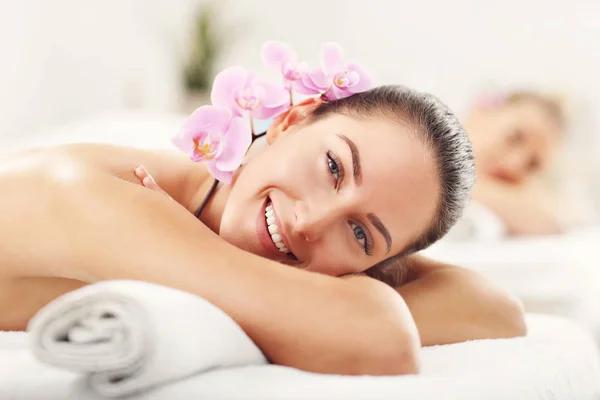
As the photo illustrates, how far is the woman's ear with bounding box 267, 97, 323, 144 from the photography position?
137cm

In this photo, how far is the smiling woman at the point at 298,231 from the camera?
980 millimetres

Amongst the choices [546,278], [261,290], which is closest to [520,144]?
[546,278]

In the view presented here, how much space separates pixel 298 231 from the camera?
1166mm

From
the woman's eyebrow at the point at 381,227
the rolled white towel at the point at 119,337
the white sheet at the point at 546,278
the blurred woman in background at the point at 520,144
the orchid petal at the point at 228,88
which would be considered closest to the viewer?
the rolled white towel at the point at 119,337

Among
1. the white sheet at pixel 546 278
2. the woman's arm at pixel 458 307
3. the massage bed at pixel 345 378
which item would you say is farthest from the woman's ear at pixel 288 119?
the white sheet at pixel 546 278

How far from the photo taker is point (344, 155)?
1.19 metres

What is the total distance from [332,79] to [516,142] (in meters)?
2.24

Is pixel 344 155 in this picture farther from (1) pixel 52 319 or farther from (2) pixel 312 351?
(1) pixel 52 319

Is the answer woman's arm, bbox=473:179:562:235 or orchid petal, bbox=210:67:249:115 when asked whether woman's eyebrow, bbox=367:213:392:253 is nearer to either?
orchid petal, bbox=210:67:249:115

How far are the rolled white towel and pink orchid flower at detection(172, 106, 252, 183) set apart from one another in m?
0.45

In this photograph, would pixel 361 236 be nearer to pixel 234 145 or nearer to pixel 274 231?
pixel 274 231

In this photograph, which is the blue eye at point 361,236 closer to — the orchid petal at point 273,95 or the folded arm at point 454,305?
the folded arm at point 454,305

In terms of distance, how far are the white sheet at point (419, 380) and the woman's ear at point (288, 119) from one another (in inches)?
17.5

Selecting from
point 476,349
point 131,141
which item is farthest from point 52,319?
point 131,141
